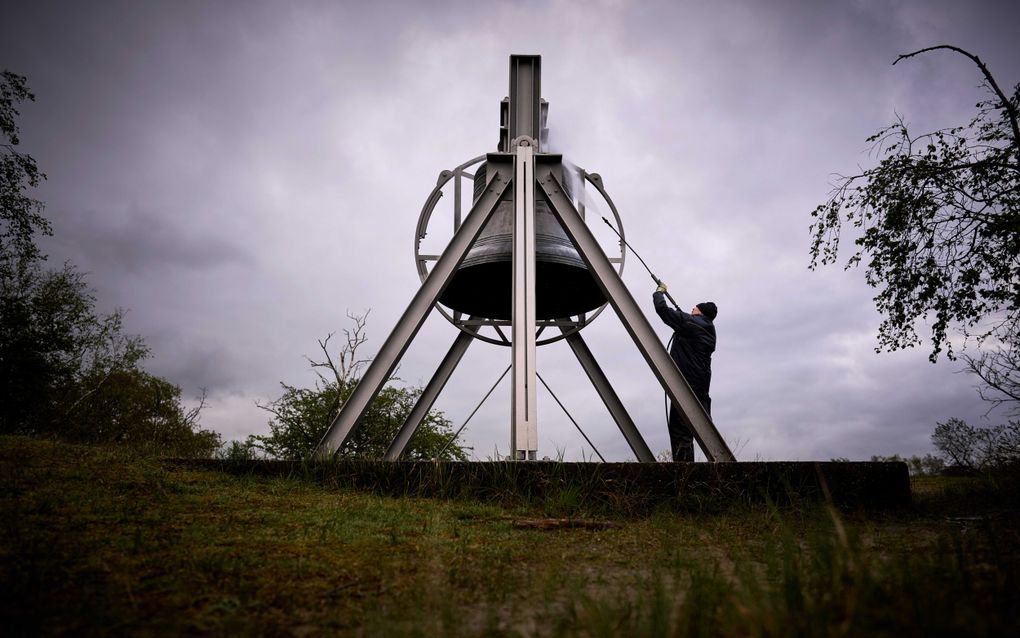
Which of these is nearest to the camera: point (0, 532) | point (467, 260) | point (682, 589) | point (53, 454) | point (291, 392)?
point (682, 589)

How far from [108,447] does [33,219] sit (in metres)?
12.8

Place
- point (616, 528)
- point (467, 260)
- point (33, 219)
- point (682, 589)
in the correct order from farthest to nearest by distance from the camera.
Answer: point (33, 219), point (467, 260), point (616, 528), point (682, 589)

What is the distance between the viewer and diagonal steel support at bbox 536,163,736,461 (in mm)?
5922

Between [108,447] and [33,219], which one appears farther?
[33,219]

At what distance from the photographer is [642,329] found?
617cm

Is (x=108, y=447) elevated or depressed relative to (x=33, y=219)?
depressed

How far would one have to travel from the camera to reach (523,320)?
6.10 meters

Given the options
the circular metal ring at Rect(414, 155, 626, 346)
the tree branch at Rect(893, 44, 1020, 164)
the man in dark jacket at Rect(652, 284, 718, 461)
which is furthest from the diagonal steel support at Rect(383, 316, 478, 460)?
the tree branch at Rect(893, 44, 1020, 164)

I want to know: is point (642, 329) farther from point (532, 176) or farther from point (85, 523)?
point (85, 523)

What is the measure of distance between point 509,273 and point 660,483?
3979mm

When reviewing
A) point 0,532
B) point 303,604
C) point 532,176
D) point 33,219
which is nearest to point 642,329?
point 532,176

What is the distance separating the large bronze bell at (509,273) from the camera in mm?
7328

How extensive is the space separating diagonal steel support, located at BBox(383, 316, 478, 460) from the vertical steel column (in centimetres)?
219

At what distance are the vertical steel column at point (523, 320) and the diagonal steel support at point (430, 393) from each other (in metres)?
2.19
